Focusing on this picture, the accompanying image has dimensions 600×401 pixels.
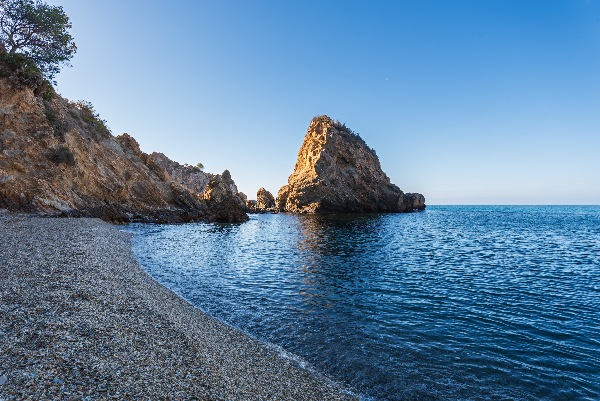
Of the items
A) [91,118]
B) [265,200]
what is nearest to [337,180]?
[265,200]

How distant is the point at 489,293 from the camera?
18688 millimetres

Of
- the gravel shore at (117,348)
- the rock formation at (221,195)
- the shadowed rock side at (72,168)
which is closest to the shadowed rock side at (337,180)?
the rock formation at (221,195)

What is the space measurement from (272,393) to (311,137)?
117 m

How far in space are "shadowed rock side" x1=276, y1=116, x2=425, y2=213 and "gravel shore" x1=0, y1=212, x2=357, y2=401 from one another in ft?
294

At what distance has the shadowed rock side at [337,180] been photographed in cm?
10369

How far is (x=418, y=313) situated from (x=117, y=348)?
42.5ft

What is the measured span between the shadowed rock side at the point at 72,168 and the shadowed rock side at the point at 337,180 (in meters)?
33.6

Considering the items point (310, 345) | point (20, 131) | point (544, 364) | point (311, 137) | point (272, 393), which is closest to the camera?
point (272, 393)

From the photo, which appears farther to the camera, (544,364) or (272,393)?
(544,364)

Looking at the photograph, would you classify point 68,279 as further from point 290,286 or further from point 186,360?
point 290,286

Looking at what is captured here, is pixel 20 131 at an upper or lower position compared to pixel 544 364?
upper

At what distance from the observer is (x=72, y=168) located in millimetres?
46938

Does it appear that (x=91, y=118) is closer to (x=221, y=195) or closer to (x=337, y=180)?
(x=221, y=195)

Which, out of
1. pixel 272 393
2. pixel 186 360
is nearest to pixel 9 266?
pixel 186 360
